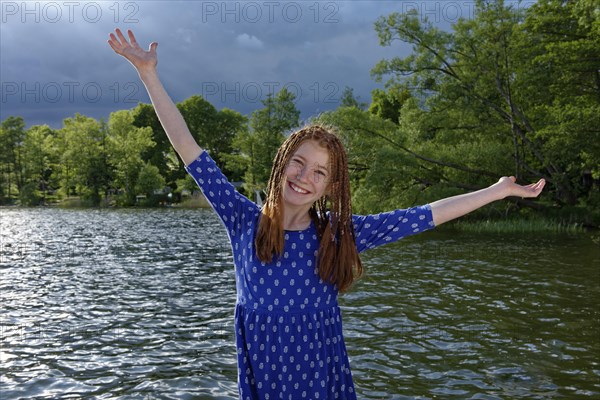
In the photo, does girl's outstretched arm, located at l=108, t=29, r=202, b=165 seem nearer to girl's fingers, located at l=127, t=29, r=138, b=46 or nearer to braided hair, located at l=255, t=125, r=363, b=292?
girl's fingers, located at l=127, t=29, r=138, b=46

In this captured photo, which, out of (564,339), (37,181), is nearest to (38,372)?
(564,339)

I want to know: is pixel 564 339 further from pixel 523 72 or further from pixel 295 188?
pixel 523 72

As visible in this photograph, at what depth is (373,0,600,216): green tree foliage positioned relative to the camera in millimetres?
25891

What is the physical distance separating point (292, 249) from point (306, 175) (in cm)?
30

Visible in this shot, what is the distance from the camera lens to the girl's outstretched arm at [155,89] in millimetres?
2277

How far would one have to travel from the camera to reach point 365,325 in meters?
9.73

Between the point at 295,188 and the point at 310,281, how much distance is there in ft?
1.24

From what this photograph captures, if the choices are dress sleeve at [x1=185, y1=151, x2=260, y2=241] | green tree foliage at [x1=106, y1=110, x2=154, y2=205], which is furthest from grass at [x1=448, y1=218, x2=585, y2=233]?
green tree foliage at [x1=106, y1=110, x2=154, y2=205]

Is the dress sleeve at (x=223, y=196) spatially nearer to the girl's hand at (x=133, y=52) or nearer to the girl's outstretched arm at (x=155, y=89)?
the girl's outstretched arm at (x=155, y=89)

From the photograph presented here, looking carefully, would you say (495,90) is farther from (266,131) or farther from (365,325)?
(266,131)

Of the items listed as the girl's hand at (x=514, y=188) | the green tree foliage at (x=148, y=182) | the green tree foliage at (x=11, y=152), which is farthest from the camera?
the green tree foliage at (x=11, y=152)

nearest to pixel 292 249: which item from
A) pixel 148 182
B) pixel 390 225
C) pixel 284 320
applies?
pixel 284 320

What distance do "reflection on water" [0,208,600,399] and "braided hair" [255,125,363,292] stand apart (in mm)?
4855

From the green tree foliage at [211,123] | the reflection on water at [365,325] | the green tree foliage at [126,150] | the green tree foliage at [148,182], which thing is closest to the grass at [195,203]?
the green tree foliage at [148,182]
